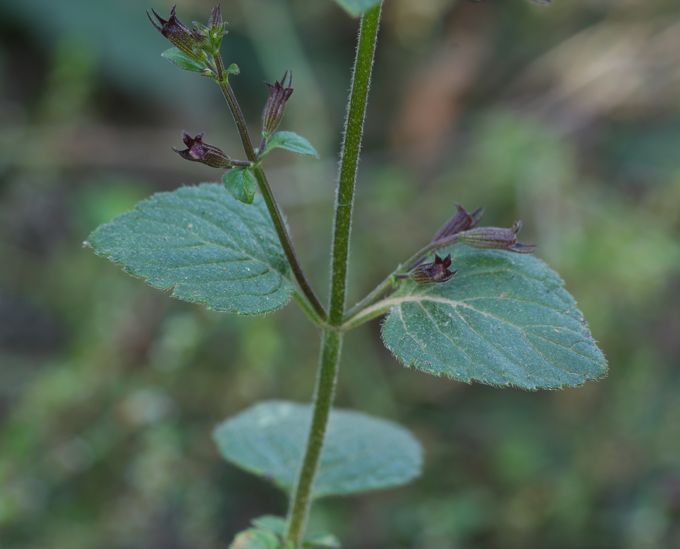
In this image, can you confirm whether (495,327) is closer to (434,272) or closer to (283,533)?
(434,272)

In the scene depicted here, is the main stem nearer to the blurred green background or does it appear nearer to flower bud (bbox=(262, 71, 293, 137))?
flower bud (bbox=(262, 71, 293, 137))

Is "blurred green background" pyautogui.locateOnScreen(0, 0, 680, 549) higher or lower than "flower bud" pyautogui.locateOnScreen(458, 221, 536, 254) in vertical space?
higher

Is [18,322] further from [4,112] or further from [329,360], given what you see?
[329,360]

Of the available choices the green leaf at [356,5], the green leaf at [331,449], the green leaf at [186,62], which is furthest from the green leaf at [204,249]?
the green leaf at [331,449]

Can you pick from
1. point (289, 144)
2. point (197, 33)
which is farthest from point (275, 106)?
point (197, 33)

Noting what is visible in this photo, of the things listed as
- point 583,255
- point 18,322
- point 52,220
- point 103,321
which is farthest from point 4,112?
point 583,255

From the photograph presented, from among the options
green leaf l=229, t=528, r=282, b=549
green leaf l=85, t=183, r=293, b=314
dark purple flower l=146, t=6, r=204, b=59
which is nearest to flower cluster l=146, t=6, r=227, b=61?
dark purple flower l=146, t=6, r=204, b=59
